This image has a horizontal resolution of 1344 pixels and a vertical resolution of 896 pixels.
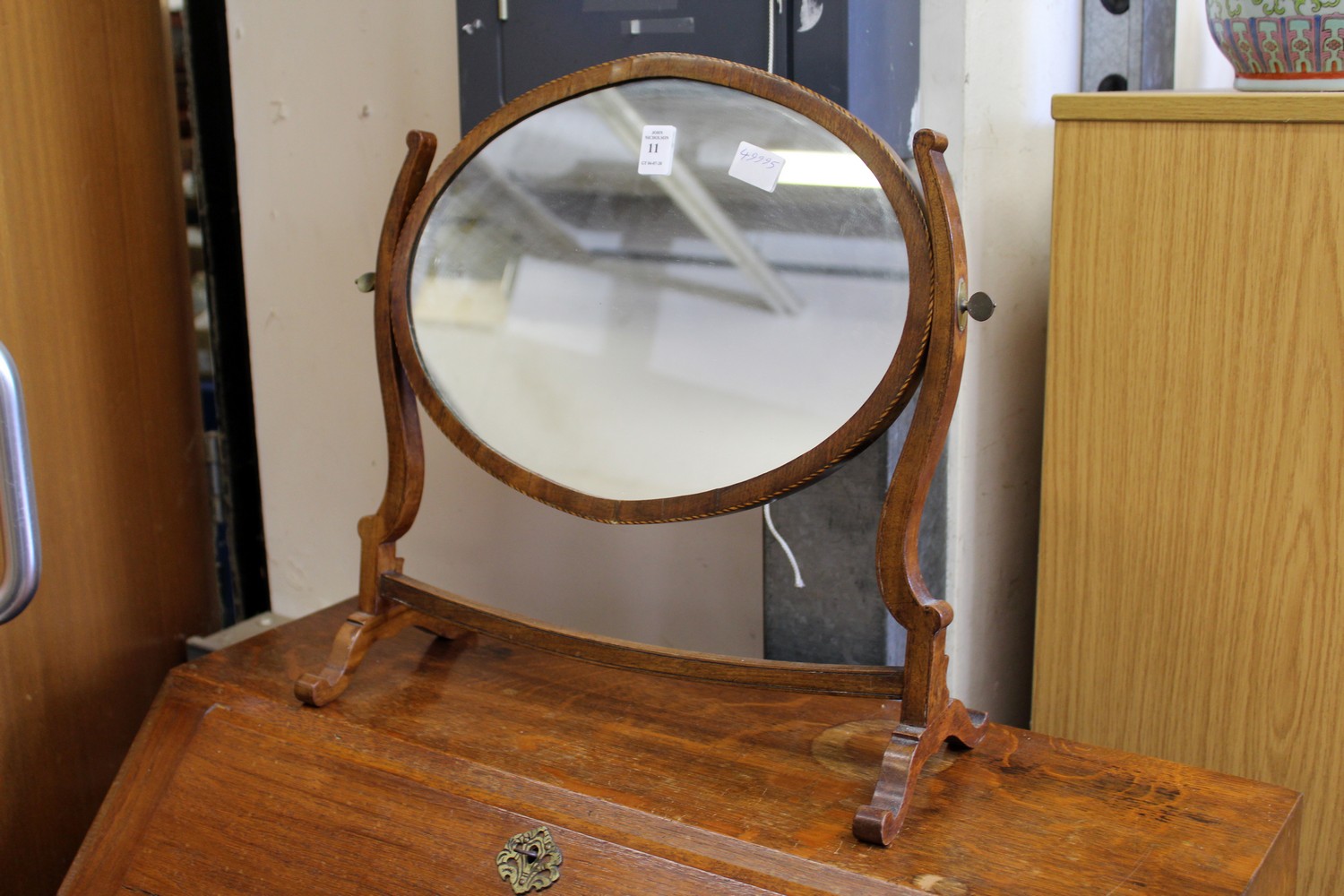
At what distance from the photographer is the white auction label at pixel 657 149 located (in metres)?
1.09

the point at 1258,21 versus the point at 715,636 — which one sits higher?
the point at 1258,21

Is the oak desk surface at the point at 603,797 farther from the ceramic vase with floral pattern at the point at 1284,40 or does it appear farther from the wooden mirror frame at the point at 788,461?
the ceramic vase with floral pattern at the point at 1284,40

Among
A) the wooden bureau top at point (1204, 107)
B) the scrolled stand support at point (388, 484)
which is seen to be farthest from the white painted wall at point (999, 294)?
the scrolled stand support at point (388, 484)

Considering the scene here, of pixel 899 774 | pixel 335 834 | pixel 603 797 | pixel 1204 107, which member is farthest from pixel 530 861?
pixel 1204 107

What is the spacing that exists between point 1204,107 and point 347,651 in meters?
1.03

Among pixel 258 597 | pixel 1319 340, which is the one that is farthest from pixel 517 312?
pixel 258 597

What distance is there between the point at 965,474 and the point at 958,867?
1.79ft

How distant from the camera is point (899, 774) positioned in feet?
3.31

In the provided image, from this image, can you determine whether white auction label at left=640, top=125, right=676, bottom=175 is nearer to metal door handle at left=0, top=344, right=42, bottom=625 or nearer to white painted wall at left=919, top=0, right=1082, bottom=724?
white painted wall at left=919, top=0, right=1082, bottom=724

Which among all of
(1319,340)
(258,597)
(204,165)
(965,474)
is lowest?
(258,597)

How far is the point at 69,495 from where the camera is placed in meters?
1.62

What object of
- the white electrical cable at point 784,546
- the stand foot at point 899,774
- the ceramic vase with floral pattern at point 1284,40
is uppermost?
the ceramic vase with floral pattern at point 1284,40

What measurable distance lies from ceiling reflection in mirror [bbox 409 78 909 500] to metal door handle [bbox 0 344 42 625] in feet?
1.22

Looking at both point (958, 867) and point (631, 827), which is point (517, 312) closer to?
point (631, 827)
